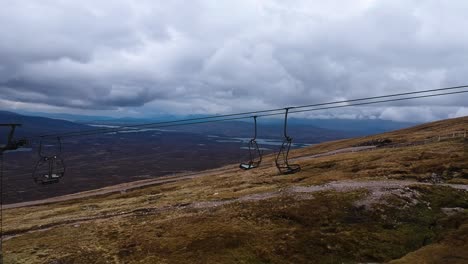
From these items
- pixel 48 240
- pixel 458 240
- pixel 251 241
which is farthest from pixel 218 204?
pixel 458 240

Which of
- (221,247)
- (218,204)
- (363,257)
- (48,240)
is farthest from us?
(218,204)

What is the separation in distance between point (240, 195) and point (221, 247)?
1141 inches

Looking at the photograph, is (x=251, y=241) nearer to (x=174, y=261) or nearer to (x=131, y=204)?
(x=174, y=261)

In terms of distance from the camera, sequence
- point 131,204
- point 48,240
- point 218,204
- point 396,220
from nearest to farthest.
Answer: point 396,220
point 48,240
point 218,204
point 131,204

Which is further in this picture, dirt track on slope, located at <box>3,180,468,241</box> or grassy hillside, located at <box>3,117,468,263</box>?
dirt track on slope, located at <box>3,180,468,241</box>

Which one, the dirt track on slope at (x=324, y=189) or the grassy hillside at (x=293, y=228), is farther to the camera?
the dirt track on slope at (x=324, y=189)

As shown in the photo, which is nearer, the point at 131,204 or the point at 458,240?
the point at 458,240

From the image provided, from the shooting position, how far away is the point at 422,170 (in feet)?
280

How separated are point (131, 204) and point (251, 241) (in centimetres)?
5234

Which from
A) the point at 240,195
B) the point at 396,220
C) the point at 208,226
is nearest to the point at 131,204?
the point at 240,195

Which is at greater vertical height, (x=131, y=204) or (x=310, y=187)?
(x=310, y=187)

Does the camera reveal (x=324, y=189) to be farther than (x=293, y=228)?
Yes

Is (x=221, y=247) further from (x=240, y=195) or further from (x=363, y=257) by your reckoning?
(x=240, y=195)

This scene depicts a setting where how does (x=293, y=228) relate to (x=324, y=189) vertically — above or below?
below
